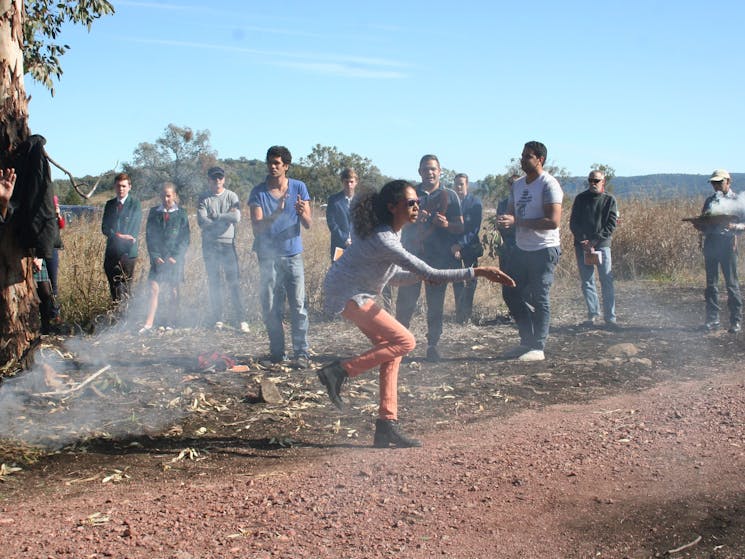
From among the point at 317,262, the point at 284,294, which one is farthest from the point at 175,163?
the point at 284,294

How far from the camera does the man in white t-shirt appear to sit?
7.92m

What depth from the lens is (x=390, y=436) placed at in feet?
18.0

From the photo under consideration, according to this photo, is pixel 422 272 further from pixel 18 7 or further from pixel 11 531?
pixel 18 7

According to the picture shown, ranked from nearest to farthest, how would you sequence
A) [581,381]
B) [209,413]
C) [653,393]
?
1. [209,413]
2. [653,393]
3. [581,381]

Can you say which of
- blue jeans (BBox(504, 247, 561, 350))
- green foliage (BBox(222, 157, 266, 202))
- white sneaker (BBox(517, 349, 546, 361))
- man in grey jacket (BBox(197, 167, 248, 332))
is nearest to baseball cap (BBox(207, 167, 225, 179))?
man in grey jacket (BBox(197, 167, 248, 332))

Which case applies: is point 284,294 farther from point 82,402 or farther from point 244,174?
point 244,174

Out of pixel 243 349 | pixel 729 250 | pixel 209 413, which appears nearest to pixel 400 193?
pixel 209 413

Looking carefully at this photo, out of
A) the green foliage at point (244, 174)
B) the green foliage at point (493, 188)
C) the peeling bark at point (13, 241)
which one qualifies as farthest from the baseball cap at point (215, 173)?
the green foliage at point (244, 174)

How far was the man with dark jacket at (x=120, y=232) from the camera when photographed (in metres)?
9.92

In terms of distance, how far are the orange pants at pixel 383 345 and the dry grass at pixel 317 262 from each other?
5.27 metres

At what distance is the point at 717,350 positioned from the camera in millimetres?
8914

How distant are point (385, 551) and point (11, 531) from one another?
1905mm

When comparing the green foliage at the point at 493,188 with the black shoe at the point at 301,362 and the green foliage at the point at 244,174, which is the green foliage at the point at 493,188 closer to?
the green foliage at the point at 244,174

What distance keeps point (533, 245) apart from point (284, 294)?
262 centimetres
